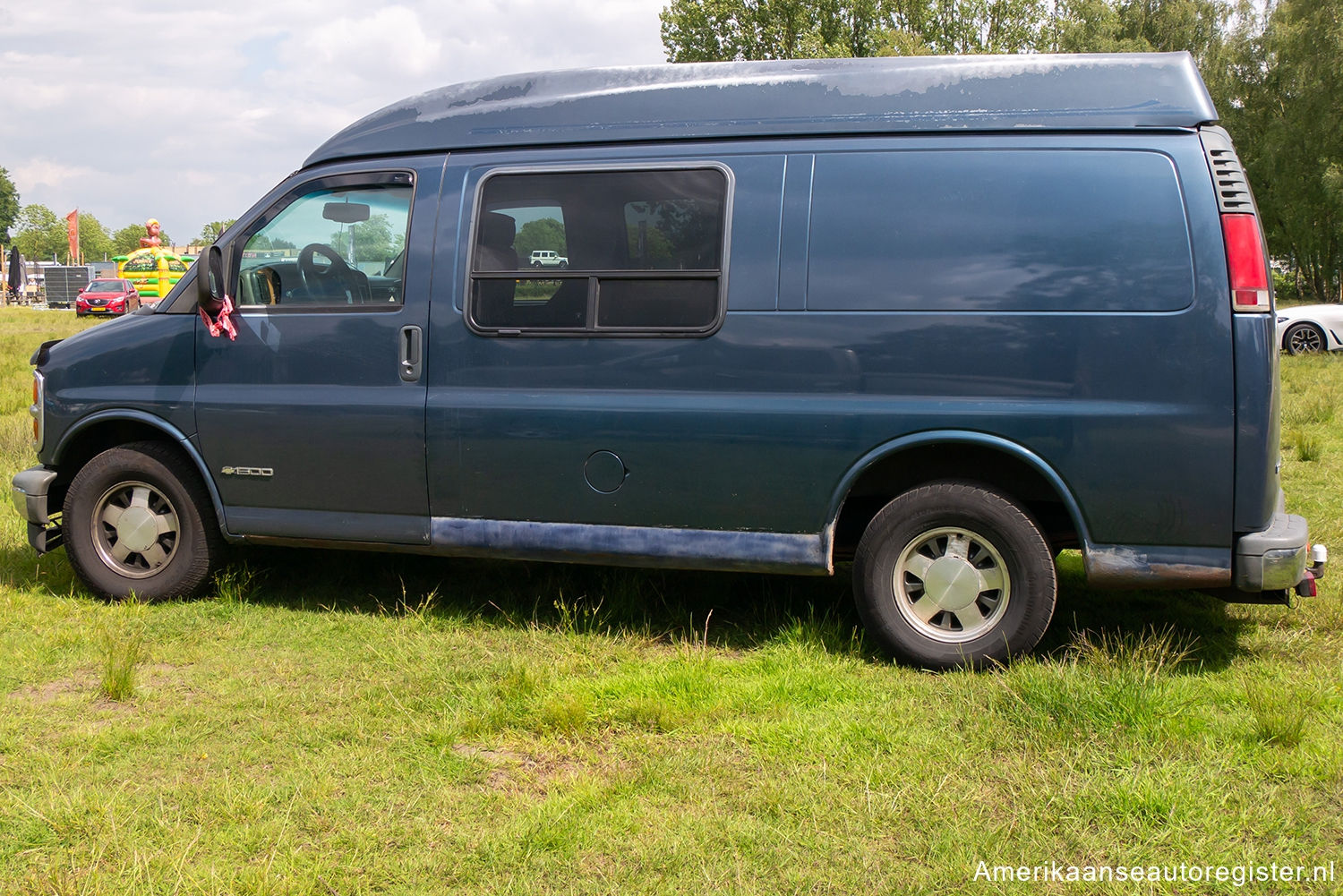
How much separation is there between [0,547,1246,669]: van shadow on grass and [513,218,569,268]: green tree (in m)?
1.66

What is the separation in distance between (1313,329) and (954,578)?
1727 centimetres

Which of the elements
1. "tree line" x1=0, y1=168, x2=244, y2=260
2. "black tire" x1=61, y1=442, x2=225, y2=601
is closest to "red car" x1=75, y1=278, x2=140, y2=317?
"black tire" x1=61, y1=442, x2=225, y2=601

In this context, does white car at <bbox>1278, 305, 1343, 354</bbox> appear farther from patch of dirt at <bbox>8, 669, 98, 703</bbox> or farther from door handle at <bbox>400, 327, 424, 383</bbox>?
patch of dirt at <bbox>8, 669, 98, 703</bbox>

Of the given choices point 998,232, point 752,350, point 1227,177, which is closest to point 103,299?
point 752,350

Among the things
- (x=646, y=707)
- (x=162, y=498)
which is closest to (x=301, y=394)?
(x=162, y=498)

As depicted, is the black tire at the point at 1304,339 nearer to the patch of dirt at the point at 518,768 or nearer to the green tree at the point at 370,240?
the green tree at the point at 370,240

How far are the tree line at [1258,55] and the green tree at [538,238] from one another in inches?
1184

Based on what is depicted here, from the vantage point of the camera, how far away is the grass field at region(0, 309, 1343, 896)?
10.7ft

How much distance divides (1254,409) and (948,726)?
169 centimetres

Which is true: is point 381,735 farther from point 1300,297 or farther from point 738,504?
point 1300,297

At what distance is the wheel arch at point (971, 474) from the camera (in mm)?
4590

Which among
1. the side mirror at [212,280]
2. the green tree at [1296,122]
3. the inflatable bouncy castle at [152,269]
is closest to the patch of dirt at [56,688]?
the side mirror at [212,280]

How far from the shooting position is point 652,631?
5.42m

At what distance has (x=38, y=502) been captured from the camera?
597 centimetres
